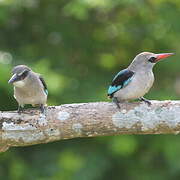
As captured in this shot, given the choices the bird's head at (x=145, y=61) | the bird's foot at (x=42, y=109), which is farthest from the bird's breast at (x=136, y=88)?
the bird's foot at (x=42, y=109)

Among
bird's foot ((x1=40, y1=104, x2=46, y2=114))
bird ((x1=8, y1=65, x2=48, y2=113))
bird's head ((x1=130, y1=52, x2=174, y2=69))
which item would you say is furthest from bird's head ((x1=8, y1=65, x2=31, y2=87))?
bird's head ((x1=130, y1=52, x2=174, y2=69))

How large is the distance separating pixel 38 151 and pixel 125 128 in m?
3.98

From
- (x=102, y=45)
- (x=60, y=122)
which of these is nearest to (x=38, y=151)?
(x=102, y=45)

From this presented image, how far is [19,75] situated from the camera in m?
7.10

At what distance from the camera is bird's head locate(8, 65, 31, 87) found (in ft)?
23.2

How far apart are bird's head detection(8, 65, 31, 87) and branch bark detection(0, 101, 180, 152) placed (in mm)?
346

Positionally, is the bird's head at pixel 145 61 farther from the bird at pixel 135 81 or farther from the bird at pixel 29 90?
the bird at pixel 29 90

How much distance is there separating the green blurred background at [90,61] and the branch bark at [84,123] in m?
2.59

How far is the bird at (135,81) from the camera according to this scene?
24.0 ft

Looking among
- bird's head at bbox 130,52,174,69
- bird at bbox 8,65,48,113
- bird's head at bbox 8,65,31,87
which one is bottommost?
bird at bbox 8,65,48,113

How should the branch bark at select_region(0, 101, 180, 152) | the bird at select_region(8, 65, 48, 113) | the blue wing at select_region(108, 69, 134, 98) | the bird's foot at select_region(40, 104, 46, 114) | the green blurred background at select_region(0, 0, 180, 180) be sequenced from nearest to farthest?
1. the branch bark at select_region(0, 101, 180, 152)
2. the bird's foot at select_region(40, 104, 46, 114)
3. the bird at select_region(8, 65, 48, 113)
4. the blue wing at select_region(108, 69, 134, 98)
5. the green blurred background at select_region(0, 0, 180, 180)

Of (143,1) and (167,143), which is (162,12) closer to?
(143,1)

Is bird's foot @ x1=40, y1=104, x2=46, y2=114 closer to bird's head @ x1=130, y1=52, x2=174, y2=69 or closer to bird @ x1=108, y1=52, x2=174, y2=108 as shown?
bird @ x1=108, y1=52, x2=174, y2=108

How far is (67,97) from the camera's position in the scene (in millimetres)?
9977
